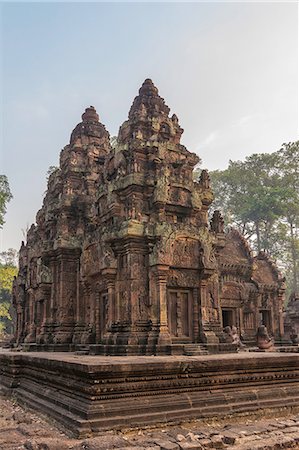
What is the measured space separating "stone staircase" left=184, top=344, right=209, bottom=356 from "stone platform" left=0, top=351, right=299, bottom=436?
7.63ft

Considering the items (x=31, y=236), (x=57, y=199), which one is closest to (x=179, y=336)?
(x=57, y=199)

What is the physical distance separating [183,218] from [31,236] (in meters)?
9.86

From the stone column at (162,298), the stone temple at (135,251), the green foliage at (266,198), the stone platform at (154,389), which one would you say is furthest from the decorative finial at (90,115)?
the green foliage at (266,198)

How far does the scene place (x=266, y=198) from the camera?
35344 millimetres

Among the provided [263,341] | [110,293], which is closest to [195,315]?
[110,293]

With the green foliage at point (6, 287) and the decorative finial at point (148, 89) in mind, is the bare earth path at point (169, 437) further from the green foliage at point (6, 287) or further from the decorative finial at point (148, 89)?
the green foliage at point (6, 287)

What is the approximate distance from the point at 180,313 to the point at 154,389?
4179mm

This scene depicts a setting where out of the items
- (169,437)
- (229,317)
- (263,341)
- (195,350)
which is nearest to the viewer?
(169,437)

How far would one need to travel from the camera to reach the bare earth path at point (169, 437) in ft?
15.0

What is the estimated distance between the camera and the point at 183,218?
10984 mm

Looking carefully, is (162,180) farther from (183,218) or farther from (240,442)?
(240,442)

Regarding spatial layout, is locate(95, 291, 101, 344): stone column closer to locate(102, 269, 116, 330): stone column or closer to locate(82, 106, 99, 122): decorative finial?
locate(102, 269, 116, 330): stone column

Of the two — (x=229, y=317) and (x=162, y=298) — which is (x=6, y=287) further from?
(x=162, y=298)

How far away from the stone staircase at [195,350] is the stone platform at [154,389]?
2.33m
